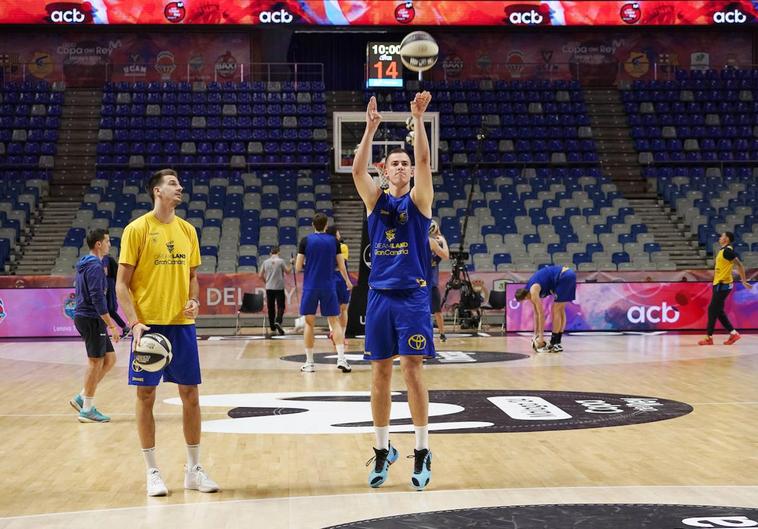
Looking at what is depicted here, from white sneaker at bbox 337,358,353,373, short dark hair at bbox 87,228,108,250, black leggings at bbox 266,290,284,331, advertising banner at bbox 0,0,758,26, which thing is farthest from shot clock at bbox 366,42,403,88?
short dark hair at bbox 87,228,108,250

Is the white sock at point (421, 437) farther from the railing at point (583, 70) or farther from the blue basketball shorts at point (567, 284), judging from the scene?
the railing at point (583, 70)

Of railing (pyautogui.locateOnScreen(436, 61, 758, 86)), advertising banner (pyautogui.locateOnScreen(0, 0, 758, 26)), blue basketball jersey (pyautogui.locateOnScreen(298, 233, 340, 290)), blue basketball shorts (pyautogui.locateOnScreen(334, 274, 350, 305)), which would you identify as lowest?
blue basketball shorts (pyautogui.locateOnScreen(334, 274, 350, 305))

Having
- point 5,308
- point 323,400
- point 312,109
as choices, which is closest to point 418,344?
point 323,400

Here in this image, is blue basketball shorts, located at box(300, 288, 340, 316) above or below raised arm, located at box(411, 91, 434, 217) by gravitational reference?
below

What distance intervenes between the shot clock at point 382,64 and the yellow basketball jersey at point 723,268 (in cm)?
1317

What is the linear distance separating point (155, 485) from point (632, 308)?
15.0m

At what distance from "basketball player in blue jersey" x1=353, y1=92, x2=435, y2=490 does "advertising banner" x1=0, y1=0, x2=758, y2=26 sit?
23537mm

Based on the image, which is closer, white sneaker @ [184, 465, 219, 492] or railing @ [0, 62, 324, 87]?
white sneaker @ [184, 465, 219, 492]

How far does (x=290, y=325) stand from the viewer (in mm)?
20875

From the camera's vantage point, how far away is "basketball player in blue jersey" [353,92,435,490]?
6.04 meters

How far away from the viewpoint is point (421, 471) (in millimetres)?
5980

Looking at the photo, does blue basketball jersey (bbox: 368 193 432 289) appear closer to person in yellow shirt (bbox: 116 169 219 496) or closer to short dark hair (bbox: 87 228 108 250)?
person in yellow shirt (bbox: 116 169 219 496)

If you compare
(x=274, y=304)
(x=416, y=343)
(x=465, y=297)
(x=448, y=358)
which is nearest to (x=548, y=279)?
(x=448, y=358)

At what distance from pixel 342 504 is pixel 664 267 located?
1846cm
